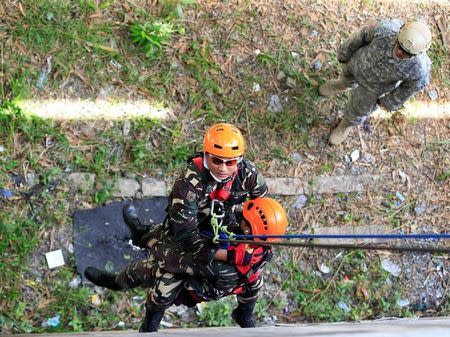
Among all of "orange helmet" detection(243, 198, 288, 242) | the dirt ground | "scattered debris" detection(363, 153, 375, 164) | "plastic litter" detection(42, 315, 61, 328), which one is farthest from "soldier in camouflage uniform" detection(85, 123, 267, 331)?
"scattered debris" detection(363, 153, 375, 164)

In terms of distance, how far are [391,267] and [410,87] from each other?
2107mm

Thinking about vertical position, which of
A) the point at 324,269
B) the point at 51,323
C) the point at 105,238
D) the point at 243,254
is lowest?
the point at 51,323

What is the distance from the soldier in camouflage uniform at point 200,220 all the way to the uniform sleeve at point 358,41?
1.84m

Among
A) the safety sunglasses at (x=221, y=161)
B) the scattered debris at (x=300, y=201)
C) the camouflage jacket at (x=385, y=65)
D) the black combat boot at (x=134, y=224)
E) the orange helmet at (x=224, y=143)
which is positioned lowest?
the scattered debris at (x=300, y=201)

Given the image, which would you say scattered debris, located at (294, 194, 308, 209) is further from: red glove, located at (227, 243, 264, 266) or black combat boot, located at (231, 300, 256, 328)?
red glove, located at (227, 243, 264, 266)

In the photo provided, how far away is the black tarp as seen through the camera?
5.44 meters

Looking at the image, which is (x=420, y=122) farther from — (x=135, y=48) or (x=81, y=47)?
(x=81, y=47)

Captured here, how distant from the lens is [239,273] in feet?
13.6

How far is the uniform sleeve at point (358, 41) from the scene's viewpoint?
512 centimetres

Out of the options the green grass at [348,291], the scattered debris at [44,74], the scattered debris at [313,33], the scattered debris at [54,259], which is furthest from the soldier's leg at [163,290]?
the scattered debris at [313,33]

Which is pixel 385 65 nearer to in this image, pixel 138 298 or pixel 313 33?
pixel 313 33

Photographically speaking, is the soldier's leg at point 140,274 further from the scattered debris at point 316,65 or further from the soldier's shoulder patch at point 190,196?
the scattered debris at point 316,65

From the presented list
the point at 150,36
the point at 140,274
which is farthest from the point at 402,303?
the point at 150,36

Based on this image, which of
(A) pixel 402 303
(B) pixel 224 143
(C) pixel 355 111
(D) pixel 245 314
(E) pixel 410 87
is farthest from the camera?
(A) pixel 402 303
